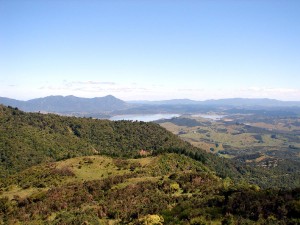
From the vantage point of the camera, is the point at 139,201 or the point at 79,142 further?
the point at 79,142

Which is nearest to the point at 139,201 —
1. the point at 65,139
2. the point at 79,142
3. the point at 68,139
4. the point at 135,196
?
the point at 135,196

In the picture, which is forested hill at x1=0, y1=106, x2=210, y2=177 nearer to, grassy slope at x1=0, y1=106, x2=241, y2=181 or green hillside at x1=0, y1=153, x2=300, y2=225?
grassy slope at x1=0, y1=106, x2=241, y2=181

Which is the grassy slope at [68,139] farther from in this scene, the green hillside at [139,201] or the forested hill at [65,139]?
the green hillside at [139,201]

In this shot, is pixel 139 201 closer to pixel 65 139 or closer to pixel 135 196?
pixel 135 196

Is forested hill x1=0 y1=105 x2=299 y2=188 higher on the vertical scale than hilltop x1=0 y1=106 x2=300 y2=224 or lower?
lower

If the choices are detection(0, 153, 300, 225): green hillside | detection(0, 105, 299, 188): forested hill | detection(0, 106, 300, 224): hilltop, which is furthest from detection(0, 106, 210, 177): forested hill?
detection(0, 153, 300, 225): green hillside

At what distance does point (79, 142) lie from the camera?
134 metres

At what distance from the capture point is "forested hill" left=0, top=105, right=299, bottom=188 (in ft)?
346

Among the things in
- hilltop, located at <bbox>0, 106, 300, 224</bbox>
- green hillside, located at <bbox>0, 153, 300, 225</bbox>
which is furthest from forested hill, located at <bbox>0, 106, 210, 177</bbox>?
green hillside, located at <bbox>0, 153, 300, 225</bbox>

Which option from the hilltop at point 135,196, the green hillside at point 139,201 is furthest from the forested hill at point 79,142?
the green hillside at point 139,201

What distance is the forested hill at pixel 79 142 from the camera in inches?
4146

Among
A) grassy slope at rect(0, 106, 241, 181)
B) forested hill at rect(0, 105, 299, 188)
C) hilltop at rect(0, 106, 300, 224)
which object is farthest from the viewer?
forested hill at rect(0, 105, 299, 188)

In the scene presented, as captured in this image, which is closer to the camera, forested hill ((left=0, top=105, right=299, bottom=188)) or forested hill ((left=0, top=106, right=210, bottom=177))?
forested hill ((left=0, top=106, right=210, bottom=177))

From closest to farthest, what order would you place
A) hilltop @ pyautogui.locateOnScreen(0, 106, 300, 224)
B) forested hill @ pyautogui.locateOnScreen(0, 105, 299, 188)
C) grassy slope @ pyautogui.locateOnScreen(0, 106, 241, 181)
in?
hilltop @ pyautogui.locateOnScreen(0, 106, 300, 224), grassy slope @ pyautogui.locateOnScreen(0, 106, 241, 181), forested hill @ pyautogui.locateOnScreen(0, 105, 299, 188)
